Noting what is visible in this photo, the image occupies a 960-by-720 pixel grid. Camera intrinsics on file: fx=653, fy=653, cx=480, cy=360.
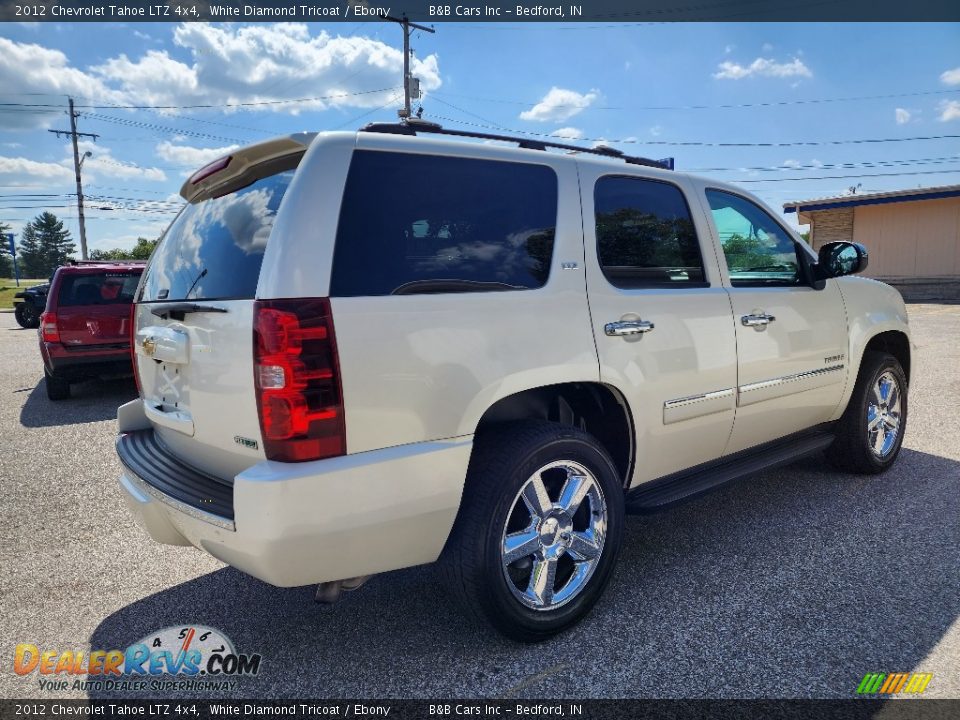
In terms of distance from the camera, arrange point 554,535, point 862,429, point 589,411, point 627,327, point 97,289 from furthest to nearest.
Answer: point 97,289 → point 862,429 → point 589,411 → point 627,327 → point 554,535

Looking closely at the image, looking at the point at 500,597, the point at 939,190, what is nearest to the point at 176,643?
the point at 500,597

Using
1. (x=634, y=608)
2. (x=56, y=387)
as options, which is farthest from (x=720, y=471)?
(x=56, y=387)

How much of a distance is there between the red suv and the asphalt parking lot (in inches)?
156

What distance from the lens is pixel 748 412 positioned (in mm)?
3477

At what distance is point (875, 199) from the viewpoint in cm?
2378

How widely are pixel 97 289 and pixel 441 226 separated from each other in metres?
7.52

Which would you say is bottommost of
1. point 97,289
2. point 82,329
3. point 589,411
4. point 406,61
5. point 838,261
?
point 589,411

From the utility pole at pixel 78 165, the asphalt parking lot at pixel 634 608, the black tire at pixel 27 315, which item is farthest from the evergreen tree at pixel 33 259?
the asphalt parking lot at pixel 634 608

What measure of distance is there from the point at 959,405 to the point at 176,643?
7301mm

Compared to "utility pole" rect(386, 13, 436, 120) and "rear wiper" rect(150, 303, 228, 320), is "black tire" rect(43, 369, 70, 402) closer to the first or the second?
"rear wiper" rect(150, 303, 228, 320)

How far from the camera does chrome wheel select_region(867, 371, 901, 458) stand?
4.48m

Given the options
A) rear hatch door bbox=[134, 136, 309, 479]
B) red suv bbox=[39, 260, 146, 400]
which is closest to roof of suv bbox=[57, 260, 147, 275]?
red suv bbox=[39, 260, 146, 400]

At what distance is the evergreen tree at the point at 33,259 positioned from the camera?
129250 millimetres

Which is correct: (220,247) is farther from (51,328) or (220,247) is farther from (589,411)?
(51,328)
